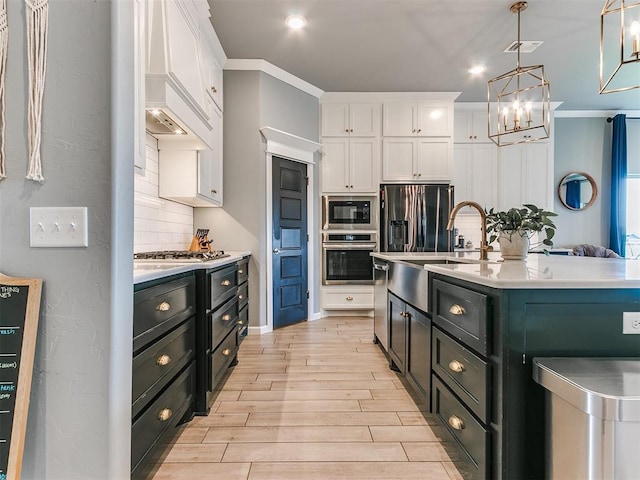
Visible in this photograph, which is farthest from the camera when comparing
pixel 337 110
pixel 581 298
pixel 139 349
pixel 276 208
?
pixel 337 110

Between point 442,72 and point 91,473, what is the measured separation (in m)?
4.68

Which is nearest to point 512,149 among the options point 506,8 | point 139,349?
point 506,8

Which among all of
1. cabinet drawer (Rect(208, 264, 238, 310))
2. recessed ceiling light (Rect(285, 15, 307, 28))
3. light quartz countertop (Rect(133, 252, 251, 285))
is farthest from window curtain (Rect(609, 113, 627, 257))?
light quartz countertop (Rect(133, 252, 251, 285))

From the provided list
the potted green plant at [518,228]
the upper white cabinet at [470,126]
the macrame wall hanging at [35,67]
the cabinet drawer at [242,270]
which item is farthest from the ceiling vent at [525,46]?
the macrame wall hanging at [35,67]

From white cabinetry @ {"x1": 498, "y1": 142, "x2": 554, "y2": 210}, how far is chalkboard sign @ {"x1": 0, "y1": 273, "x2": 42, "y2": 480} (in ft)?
17.8

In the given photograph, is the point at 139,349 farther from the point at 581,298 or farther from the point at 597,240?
the point at 597,240

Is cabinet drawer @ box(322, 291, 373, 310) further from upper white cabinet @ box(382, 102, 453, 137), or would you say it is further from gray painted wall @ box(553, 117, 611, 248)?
gray painted wall @ box(553, 117, 611, 248)

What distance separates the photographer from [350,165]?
4.72 m

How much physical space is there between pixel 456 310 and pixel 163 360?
4.24 feet

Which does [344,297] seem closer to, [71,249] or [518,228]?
[518,228]

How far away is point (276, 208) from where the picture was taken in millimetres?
4035

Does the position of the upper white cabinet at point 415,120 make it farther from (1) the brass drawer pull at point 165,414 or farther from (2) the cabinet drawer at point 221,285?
(1) the brass drawer pull at point 165,414

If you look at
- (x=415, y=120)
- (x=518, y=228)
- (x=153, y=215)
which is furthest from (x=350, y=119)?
(x=518, y=228)

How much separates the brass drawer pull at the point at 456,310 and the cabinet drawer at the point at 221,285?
132cm
